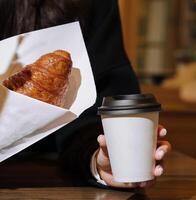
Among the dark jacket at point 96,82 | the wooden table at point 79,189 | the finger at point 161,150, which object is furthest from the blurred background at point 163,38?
the finger at point 161,150

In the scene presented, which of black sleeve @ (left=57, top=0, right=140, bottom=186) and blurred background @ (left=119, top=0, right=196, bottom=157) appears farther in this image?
blurred background @ (left=119, top=0, right=196, bottom=157)

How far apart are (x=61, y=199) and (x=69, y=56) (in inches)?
8.1

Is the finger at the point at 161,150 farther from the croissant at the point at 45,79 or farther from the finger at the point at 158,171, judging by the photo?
the croissant at the point at 45,79

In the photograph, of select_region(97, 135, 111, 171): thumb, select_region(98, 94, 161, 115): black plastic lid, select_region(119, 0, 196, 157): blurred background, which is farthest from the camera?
select_region(119, 0, 196, 157): blurred background

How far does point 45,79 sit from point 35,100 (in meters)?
0.04

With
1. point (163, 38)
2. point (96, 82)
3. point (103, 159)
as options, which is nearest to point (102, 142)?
point (103, 159)

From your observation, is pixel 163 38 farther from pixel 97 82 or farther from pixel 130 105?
pixel 130 105

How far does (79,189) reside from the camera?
771mm

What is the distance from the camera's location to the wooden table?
723 millimetres

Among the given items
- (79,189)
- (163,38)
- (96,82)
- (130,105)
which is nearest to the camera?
(130,105)

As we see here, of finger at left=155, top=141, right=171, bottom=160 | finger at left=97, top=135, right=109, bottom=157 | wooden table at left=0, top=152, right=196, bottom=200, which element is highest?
finger at left=97, top=135, right=109, bottom=157

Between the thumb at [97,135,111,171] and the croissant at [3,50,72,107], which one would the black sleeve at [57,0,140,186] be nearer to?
the thumb at [97,135,111,171]

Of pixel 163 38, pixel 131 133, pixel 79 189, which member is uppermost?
pixel 131 133

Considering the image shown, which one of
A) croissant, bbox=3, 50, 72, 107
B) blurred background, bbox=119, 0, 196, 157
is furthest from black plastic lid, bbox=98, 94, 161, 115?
blurred background, bbox=119, 0, 196, 157
